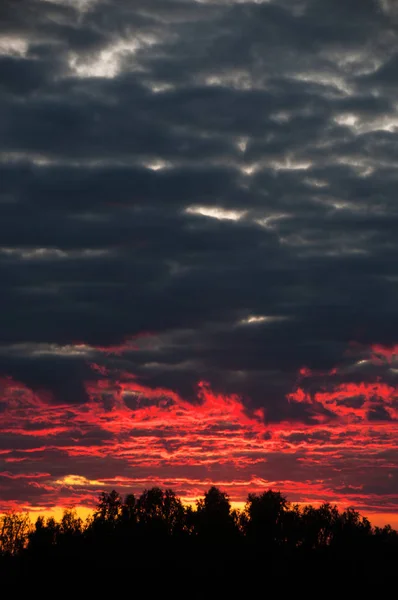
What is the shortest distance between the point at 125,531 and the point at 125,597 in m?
17.7

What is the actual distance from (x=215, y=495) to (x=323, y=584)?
36.5m

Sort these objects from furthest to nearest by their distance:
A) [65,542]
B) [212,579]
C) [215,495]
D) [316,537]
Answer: [215,495]
[316,537]
[65,542]
[212,579]

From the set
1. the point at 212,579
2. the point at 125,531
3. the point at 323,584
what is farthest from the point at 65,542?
the point at 323,584

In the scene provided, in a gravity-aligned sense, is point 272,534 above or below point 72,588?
above

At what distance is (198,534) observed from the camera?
149375 millimetres

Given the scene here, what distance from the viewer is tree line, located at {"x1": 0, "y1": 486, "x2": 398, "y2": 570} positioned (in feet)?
453

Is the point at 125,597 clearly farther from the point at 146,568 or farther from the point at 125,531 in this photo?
the point at 125,531

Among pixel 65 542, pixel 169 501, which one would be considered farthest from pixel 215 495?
pixel 65 542

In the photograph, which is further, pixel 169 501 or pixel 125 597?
pixel 169 501

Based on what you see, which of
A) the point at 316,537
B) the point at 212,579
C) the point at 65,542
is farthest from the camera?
the point at 316,537

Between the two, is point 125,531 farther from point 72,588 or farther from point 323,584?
point 323,584

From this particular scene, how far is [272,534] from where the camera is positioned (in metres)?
151

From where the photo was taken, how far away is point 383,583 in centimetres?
13238

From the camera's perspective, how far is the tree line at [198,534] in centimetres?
13800
